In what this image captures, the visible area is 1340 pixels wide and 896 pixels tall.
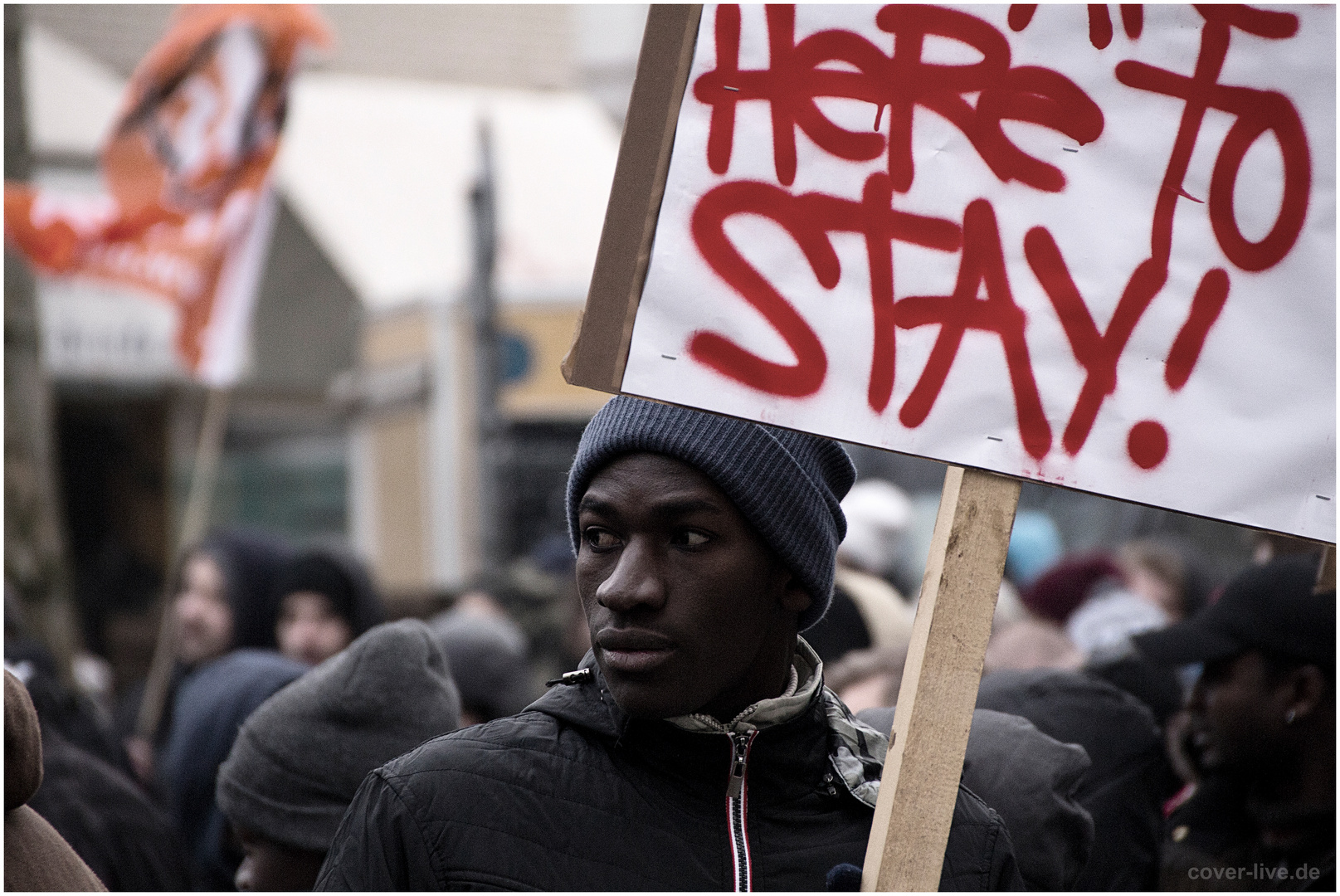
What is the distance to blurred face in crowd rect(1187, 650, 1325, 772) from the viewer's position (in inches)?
122

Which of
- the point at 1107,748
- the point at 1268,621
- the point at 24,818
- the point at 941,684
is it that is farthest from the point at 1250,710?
the point at 24,818

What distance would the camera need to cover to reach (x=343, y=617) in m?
5.38

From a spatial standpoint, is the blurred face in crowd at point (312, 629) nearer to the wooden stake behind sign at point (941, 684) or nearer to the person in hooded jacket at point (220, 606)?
the person in hooded jacket at point (220, 606)

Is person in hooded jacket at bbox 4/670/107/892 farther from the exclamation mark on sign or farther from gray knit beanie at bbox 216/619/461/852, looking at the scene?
the exclamation mark on sign

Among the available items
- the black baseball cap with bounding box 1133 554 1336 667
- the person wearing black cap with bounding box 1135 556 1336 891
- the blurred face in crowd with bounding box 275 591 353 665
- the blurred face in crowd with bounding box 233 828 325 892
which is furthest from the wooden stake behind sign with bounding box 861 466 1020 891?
the blurred face in crowd with bounding box 275 591 353 665

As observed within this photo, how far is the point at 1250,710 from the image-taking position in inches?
125

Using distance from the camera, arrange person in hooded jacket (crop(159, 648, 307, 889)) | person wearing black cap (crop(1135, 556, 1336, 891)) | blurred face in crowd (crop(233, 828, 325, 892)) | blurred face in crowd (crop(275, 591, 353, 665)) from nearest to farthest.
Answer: blurred face in crowd (crop(233, 828, 325, 892)) < person wearing black cap (crop(1135, 556, 1336, 891)) < person in hooded jacket (crop(159, 648, 307, 889)) < blurred face in crowd (crop(275, 591, 353, 665))

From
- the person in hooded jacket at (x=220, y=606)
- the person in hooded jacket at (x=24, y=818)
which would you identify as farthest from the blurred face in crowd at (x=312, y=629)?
the person in hooded jacket at (x=24, y=818)

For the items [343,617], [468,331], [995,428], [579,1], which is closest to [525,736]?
[995,428]

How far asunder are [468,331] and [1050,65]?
9.48 m

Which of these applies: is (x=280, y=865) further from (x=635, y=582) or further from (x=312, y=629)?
(x=312, y=629)

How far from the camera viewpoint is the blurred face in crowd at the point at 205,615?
5801mm

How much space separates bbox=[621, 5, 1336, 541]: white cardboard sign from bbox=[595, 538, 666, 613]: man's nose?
0.22 meters

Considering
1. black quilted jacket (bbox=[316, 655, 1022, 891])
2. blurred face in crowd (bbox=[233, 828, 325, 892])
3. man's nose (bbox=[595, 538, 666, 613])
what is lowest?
blurred face in crowd (bbox=[233, 828, 325, 892])
